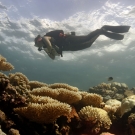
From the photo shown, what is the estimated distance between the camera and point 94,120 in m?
3.53

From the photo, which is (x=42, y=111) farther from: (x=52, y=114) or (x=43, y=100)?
(x=43, y=100)

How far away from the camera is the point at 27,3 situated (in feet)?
71.3

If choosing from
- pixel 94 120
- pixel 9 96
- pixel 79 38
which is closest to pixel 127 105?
pixel 94 120

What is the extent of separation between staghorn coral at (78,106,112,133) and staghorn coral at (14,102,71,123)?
2.98 feet

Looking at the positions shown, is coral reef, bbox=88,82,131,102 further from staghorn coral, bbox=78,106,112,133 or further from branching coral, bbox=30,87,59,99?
branching coral, bbox=30,87,59,99

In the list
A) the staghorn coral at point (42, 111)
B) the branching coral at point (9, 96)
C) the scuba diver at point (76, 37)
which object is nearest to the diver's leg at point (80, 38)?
the scuba diver at point (76, 37)

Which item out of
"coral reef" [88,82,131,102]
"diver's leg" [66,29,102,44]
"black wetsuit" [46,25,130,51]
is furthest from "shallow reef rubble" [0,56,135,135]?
"diver's leg" [66,29,102,44]

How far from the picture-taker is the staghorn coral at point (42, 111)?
263 cm

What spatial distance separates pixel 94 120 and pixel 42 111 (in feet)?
4.62

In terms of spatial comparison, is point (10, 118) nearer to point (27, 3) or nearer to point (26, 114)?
point (26, 114)

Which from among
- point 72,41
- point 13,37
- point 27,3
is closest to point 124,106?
point 72,41

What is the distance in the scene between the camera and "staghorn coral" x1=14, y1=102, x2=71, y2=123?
263cm

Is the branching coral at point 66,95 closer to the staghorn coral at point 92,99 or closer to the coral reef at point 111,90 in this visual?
the staghorn coral at point 92,99

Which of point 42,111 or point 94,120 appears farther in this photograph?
point 94,120
